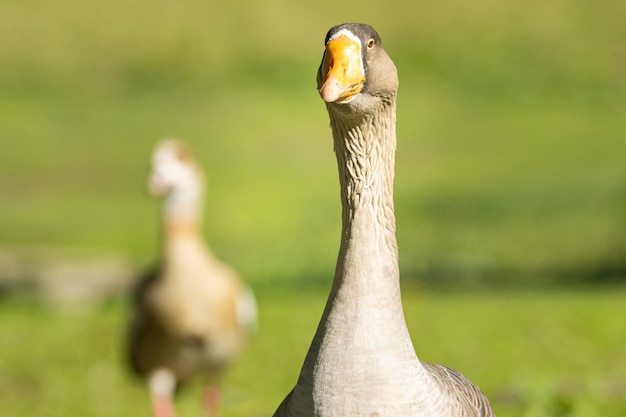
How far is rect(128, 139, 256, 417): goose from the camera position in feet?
26.2

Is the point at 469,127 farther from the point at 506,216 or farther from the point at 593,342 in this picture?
the point at 593,342

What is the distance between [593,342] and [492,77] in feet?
70.1

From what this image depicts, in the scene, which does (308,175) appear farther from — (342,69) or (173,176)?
(342,69)

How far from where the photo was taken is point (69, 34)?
32.4 meters

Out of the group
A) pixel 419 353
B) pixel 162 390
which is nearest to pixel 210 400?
pixel 162 390

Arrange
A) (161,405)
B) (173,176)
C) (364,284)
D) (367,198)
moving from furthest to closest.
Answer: (173,176) < (161,405) < (367,198) < (364,284)

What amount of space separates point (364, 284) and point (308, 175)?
21.0 metres

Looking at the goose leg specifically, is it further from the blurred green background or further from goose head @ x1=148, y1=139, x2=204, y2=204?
goose head @ x1=148, y1=139, x2=204, y2=204

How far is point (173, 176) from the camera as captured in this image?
873 centimetres

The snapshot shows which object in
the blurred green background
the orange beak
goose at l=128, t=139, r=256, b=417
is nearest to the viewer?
the orange beak

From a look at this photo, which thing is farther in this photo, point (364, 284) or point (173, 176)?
point (173, 176)

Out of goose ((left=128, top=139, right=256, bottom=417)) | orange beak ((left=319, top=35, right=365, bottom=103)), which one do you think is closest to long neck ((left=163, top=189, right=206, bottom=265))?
goose ((left=128, top=139, right=256, bottom=417))

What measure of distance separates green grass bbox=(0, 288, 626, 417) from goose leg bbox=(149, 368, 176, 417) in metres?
0.74

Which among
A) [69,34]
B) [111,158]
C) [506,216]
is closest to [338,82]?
[506,216]
